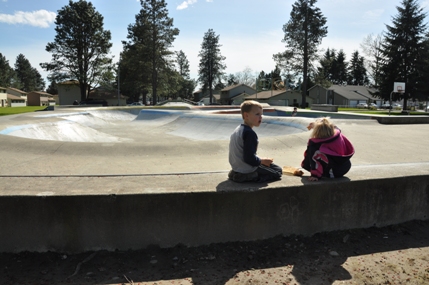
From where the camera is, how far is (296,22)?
1880 inches

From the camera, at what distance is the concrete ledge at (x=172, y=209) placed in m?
3.04

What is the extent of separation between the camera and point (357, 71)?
9350 centimetres

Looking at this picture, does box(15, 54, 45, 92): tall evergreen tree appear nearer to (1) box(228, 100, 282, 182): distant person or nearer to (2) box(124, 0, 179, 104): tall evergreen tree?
→ (2) box(124, 0, 179, 104): tall evergreen tree

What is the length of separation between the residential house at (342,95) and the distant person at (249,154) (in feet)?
236

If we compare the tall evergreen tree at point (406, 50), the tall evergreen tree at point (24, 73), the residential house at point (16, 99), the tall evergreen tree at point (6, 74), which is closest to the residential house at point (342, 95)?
the tall evergreen tree at point (406, 50)

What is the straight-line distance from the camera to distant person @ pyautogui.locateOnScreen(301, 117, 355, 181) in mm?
3586

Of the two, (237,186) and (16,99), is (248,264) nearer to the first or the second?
(237,186)

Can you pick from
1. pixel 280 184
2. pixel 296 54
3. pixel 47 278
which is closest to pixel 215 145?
pixel 280 184

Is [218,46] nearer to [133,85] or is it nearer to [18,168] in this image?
[133,85]

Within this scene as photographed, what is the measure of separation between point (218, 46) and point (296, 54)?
37948 millimetres

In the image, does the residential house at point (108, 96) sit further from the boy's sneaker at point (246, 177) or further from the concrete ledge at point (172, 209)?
the boy's sneaker at point (246, 177)

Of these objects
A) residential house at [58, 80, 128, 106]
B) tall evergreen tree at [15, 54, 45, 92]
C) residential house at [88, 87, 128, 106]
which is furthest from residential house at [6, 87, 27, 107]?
tall evergreen tree at [15, 54, 45, 92]

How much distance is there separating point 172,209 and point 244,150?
3.29 feet

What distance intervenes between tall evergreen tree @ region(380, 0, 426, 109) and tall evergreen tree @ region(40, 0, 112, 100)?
44.8 meters
